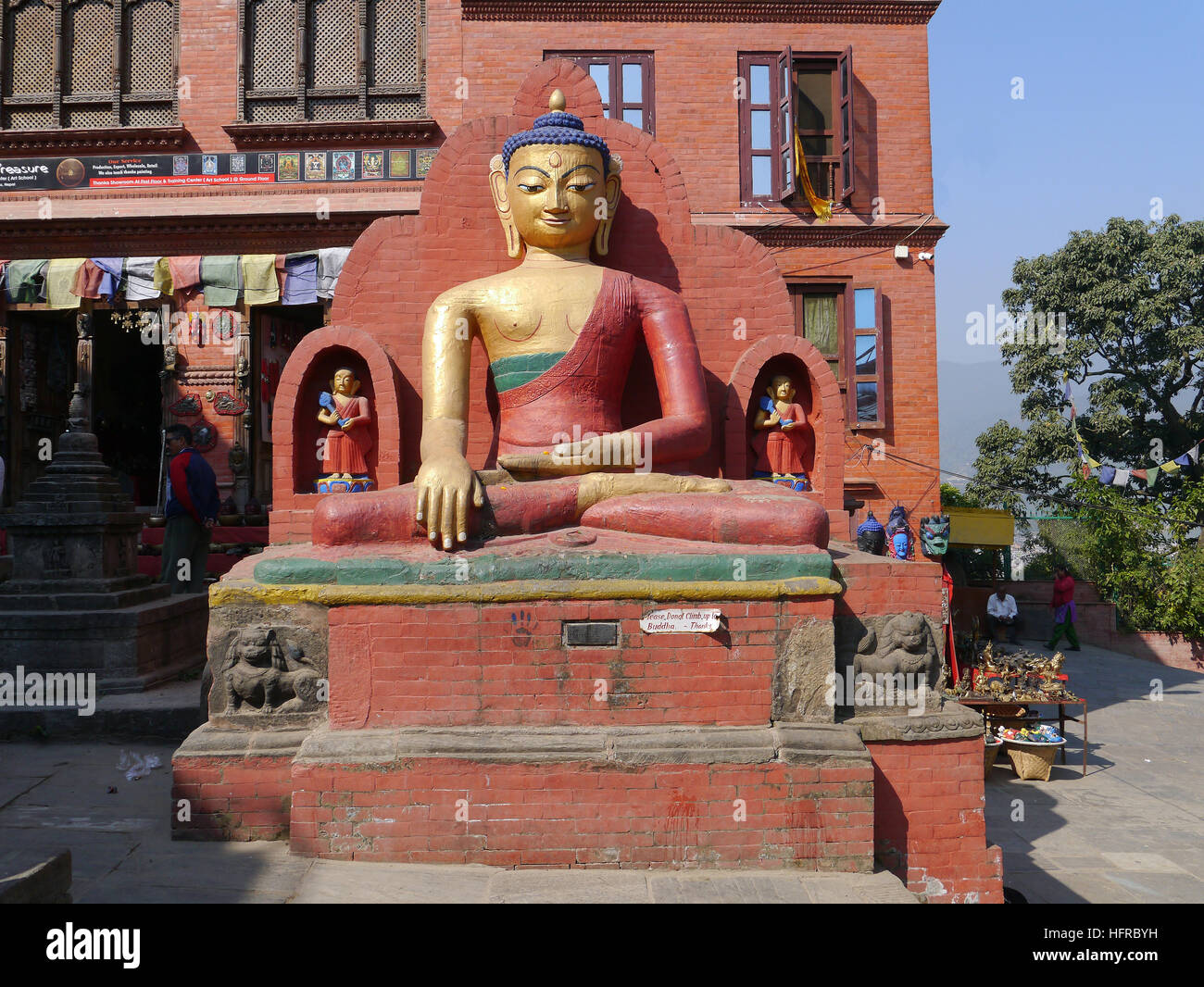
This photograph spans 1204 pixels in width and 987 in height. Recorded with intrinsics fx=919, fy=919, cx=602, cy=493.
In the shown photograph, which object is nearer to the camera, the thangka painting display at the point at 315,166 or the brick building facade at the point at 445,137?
the brick building facade at the point at 445,137

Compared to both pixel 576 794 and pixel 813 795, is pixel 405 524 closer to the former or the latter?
pixel 576 794

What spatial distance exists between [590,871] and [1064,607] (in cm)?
1564

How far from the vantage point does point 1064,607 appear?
17.6m

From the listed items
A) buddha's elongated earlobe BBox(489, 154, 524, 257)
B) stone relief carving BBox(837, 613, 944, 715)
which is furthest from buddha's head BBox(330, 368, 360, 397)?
stone relief carving BBox(837, 613, 944, 715)

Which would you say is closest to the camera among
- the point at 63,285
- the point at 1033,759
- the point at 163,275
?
the point at 1033,759

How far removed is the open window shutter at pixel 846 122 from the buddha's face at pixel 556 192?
10810mm

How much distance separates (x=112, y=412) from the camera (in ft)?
61.1

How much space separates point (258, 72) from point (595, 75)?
20.2 feet

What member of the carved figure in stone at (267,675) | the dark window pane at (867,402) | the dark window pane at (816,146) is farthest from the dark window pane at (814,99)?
the carved figure in stone at (267,675)

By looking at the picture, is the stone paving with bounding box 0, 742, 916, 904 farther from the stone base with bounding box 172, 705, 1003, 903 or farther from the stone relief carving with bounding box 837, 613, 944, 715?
the stone relief carving with bounding box 837, 613, 944, 715

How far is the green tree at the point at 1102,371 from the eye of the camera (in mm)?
19781

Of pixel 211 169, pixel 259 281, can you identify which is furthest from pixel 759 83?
pixel 211 169

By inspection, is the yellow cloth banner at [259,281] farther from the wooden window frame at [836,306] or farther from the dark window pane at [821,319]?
the dark window pane at [821,319]

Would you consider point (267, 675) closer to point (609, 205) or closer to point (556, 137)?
point (556, 137)
